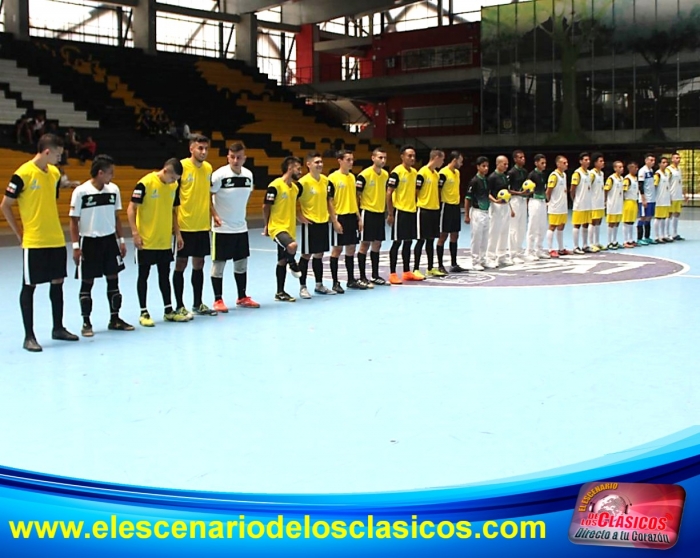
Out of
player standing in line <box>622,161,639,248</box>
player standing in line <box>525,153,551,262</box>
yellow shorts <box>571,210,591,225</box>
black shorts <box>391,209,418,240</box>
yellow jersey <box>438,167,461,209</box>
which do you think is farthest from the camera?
player standing in line <box>622,161,639,248</box>

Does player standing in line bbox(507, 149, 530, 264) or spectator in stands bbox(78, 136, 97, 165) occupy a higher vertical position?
spectator in stands bbox(78, 136, 97, 165)

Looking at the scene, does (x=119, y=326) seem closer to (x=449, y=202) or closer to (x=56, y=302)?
(x=56, y=302)

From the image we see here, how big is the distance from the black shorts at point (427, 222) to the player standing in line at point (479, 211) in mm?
964

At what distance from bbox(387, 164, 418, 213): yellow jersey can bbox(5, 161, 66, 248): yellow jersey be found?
17.1 feet

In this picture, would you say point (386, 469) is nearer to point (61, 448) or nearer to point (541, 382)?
point (61, 448)

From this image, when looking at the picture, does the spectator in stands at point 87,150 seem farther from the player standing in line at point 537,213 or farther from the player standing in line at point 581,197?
the player standing in line at point 581,197

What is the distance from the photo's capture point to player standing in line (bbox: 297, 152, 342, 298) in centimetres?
1036

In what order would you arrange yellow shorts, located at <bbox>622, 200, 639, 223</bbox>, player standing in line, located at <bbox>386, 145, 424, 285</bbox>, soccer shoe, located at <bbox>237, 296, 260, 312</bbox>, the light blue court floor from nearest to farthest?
the light blue court floor, soccer shoe, located at <bbox>237, 296, 260, 312</bbox>, player standing in line, located at <bbox>386, 145, 424, 285</bbox>, yellow shorts, located at <bbox>622, 200, 639, 223</bbox>

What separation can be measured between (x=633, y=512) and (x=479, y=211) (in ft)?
38.0

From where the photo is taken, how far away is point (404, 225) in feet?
38.5

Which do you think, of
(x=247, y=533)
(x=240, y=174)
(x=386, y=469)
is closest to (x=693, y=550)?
(x=247, y=533)

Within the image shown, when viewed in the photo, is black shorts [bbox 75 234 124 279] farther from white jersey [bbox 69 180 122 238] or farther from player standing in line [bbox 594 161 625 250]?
player standing in line [bbox 594 161 625 250]

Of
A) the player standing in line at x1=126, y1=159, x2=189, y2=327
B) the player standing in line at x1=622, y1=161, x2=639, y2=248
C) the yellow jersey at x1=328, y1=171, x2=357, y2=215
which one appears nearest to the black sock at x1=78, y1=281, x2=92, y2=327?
the player standing in line at x1=126, y1=159, x2=189, y2=327

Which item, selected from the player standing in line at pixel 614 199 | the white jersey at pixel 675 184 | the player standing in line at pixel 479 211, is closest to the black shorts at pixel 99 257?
the player standing in line at pixel 479 211
